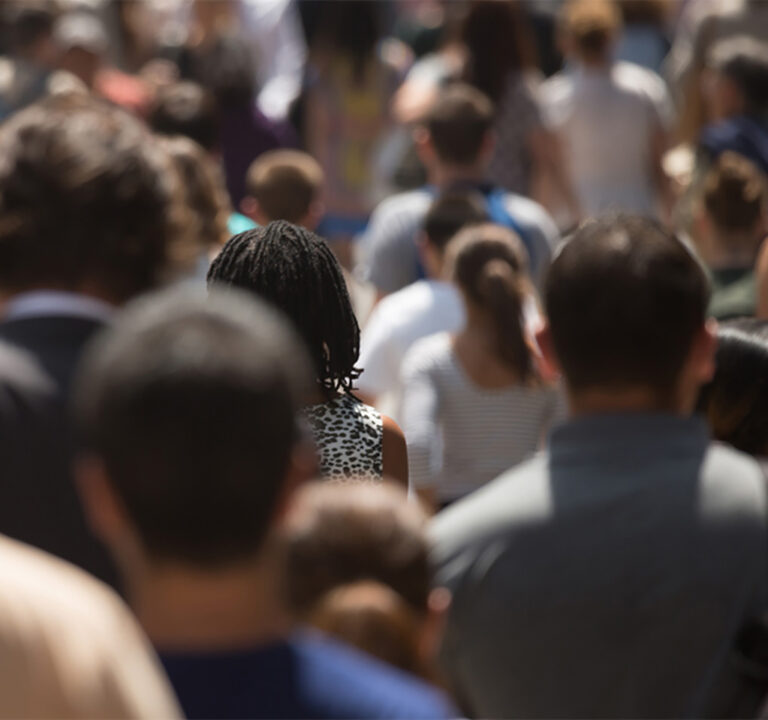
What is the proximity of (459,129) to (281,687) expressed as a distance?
5270 mm

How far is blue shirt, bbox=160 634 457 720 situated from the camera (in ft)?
6.93

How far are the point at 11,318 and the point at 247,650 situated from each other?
100 centimetres

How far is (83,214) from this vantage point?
293 centimetres

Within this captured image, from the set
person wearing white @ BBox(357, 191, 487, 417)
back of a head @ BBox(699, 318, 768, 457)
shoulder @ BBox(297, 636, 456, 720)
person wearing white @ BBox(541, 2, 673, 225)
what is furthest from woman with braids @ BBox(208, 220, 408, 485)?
person wearing white @ BBox(541, 2, 673, 225)

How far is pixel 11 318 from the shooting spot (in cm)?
294

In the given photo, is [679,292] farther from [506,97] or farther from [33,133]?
[506,97]

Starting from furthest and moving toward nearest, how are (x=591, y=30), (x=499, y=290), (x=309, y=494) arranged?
1. (x=591, y=30)
2. (x=499, y=290)
3. (x=309, y=494)

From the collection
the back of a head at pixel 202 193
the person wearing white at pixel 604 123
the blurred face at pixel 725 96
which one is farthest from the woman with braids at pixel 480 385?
the person wearing white at pixel 604 123

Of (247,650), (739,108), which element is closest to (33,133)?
(247,650)

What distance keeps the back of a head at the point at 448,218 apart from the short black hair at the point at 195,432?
4491 millimetres

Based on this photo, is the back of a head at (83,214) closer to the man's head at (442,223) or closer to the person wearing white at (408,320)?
the person wearing white at (408,320)

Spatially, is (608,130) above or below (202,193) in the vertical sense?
below

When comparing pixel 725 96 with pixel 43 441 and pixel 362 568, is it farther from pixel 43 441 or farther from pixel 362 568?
pixel 362 568

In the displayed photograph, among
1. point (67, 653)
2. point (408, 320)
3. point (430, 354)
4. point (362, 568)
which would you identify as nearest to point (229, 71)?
point (408, 320)
